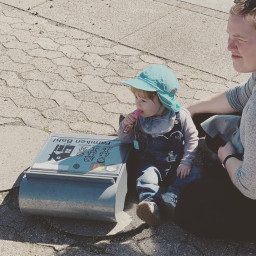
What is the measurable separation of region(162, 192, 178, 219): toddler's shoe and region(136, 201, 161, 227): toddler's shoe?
0.07 metres

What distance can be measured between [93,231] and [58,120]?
119 cm

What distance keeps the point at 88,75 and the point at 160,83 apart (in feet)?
5.33

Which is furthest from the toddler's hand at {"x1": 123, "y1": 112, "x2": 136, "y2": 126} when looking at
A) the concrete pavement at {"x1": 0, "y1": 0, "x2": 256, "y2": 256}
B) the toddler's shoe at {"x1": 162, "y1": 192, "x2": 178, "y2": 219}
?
the concrete pavement at {"x1": 0, "y1": 0, "x2": 256, "y2": 256}

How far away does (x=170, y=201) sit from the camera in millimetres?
2682

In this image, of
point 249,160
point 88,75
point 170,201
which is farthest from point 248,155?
point 88,75

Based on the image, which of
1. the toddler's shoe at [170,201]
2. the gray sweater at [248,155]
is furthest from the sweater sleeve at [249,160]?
the toddler's shoe at [170,201]

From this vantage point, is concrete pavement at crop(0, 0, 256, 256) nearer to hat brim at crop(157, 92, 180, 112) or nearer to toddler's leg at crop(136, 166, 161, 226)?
toddler's leg at crop(136, 166, 161, 226)

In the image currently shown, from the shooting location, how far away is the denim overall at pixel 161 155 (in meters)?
2.87

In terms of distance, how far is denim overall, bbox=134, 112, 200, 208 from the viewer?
287 centimetres

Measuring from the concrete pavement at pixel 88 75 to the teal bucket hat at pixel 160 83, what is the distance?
2.29 ft

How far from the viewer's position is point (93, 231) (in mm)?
2717

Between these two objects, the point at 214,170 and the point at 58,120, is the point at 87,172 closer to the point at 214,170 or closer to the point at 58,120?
the point at 214,170

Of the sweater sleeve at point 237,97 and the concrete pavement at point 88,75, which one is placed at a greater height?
the sweater sleeve at point 237,97

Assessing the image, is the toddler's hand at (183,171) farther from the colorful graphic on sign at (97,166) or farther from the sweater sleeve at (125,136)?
the colorful graphic on sign at (97,166)
